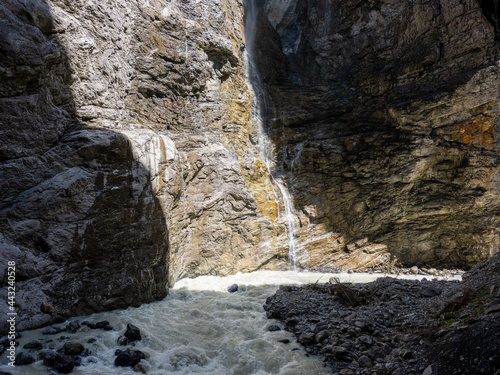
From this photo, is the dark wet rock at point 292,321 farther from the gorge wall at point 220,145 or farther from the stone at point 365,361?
the gorge wall at point 220,145

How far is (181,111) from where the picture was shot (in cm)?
1202

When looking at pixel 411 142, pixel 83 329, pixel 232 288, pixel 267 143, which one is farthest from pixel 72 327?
pixel 411 142

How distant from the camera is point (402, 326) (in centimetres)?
528

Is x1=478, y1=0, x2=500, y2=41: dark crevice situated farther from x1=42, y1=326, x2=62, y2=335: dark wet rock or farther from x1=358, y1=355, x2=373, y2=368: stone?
x1=42, y1=326, x2=62, y2=335: dark wet rock

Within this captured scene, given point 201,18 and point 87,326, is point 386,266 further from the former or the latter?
point 201,18

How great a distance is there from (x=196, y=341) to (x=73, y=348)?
230 cm

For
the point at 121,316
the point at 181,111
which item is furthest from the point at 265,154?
the point at 121,316

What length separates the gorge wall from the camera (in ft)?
21.5

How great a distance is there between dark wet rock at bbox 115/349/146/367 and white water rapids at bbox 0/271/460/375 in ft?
0.30

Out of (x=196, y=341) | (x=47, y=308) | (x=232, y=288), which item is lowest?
(x=232, y=288)

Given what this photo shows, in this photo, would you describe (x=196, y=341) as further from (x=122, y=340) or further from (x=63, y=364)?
(x=63, y=364)

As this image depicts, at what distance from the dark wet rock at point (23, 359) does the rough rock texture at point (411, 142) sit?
1116 cm

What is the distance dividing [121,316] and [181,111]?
834cm

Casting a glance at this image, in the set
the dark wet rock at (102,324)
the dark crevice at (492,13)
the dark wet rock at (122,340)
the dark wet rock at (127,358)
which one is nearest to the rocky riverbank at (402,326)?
the dark wet rock at (127,358)
